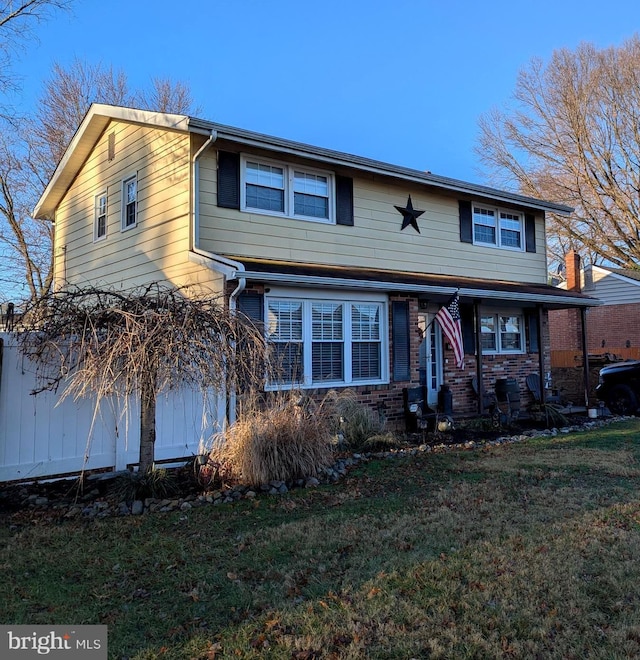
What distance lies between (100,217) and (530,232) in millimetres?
10787

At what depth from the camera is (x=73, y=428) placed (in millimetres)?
6059

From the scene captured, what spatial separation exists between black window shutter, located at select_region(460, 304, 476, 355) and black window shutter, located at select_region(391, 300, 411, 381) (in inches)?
92.8

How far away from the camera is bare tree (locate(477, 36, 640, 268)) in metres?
25.2

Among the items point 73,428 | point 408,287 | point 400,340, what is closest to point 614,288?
point 400,340

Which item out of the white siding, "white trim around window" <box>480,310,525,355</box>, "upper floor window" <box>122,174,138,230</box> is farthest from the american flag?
the white siding

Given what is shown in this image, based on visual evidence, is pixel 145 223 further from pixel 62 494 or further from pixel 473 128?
pixel 473 128

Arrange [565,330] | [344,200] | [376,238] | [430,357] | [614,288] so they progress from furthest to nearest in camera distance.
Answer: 1. [565,330]
2. [614,288]
3. [430,357]
4. [376,238]
5. [344,200]

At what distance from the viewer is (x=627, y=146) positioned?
25391 mm

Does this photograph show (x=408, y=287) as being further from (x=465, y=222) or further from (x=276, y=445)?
(x=276, y=445)

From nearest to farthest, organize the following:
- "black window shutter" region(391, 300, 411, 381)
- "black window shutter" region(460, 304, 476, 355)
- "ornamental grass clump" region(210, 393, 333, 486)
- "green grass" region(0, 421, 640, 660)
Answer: "green grass" region(0, 421, 640, 660), "ornamental grass clump" region(210, 393, 333, 486), "black window shutter" region(391, 300, 411, 381), "black window shutter" region(460, 304, 476, 355)

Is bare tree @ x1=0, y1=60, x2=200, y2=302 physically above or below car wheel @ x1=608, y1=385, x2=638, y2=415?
above

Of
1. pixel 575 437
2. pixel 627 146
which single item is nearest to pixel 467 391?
pixel 575 437

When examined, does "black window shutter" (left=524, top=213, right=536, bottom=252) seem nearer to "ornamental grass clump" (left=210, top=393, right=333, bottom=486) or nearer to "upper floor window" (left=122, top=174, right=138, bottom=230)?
"upper floor window" (left=122, top=174, right=138, bottom=230)

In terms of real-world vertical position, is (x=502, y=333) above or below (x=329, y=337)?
above
